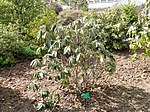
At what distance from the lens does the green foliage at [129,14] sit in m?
5.54

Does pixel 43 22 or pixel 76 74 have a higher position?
pixel 43 22

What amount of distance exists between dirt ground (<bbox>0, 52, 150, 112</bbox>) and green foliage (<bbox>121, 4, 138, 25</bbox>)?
4.64ft

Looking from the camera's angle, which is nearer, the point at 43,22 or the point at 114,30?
the point at 114,30

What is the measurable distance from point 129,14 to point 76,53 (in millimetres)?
2752

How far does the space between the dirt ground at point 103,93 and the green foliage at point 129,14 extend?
1.41m

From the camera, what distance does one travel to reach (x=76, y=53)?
334 centimetres

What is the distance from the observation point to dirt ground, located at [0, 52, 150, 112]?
10.9 ft

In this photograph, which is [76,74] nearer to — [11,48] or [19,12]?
[11,48]

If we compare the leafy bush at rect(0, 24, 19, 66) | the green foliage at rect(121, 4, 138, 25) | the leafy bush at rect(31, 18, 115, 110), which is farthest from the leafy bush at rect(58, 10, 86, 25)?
the leafy bush at rect(31, 18, 115, 110)

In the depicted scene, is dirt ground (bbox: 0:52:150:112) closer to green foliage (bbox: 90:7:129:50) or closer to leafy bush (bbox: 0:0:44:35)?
green foliage (bbox: 90:7:129:50)

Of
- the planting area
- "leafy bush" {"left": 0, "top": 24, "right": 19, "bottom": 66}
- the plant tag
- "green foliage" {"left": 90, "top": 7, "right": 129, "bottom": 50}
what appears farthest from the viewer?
"green foliage" {"left": 90, "top": 7, "right": 129, "bottom": 50}

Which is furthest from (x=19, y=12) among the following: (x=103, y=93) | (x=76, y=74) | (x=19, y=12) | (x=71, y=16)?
(x=103, y=93)

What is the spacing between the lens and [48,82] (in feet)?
13.2

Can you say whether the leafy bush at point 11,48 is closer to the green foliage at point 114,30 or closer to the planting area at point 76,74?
the planting area at point 76,74
